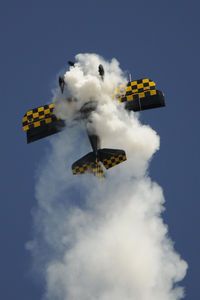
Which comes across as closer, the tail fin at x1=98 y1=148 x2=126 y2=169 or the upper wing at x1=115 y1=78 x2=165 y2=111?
the tail fin at x1=98 y1=148 x2=126 y2=169

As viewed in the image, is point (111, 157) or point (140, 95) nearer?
point (111, 157)

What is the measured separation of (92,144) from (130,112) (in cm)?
237

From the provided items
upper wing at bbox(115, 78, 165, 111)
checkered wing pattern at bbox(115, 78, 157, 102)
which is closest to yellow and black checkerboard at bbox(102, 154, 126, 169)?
upper wing at bbox(115, 78, 165, 111)

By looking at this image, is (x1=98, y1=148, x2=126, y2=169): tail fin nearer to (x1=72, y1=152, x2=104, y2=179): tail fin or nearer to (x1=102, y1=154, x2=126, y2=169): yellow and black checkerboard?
(x1=102, y1=154, x2=126, y2=169): yellow and black checkerboard

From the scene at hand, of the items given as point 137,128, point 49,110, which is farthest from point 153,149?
point 49,110

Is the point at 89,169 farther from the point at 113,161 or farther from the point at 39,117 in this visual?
the point at 39,117

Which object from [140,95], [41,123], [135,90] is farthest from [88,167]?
[135,90]

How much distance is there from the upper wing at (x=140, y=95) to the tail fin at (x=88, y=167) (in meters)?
3.07

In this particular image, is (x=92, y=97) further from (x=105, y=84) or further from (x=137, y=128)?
(x=137, y=128)

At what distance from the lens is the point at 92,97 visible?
30359 millimetres

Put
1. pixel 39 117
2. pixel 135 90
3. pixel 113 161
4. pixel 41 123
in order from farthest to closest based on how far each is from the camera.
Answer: pixel 39 117
pixel 41 123
pixel 135 90
pixel 113 161

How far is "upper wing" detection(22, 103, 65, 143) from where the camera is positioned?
31469mm

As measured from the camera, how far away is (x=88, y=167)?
30.1m

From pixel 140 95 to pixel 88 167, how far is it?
13.9 feet
